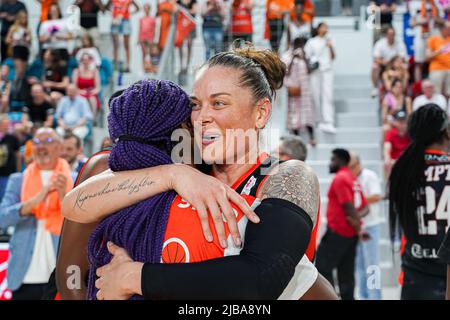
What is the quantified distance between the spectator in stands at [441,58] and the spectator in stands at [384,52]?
1.47 ft

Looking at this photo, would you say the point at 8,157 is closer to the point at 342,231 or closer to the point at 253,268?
the point at 342,231

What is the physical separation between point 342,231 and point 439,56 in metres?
4.83

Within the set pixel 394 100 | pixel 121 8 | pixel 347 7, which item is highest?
Answer: pixel 347 7

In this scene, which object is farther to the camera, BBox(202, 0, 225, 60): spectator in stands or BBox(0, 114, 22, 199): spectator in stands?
BBox(202, 0, 225, 60): spectator in stands

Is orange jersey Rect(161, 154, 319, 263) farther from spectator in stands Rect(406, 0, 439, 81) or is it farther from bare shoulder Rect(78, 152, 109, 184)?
spectator in stands Rect(406, 0, 439, 81)

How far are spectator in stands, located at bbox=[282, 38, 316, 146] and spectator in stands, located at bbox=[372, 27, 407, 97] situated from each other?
1.49 metres

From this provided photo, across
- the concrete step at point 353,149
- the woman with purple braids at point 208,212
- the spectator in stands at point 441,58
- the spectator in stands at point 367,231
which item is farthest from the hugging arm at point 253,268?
the spectator in stands at point 441,58

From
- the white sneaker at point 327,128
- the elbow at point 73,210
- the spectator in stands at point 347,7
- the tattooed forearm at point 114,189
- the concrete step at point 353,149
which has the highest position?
the spectator in stands at point 347,7

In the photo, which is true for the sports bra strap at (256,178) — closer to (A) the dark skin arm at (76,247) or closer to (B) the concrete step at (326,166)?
(A) the dark skin arm at (76,247)

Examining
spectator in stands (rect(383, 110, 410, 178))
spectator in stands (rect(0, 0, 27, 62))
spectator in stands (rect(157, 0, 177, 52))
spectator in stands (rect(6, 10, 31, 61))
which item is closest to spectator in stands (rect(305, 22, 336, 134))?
spectator in stands (rect(383, 110, 410, 178))

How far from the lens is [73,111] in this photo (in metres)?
10.5

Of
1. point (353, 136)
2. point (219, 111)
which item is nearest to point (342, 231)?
point (353, 136)

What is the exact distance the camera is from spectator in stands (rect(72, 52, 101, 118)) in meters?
11.0

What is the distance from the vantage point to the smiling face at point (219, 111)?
240cm
